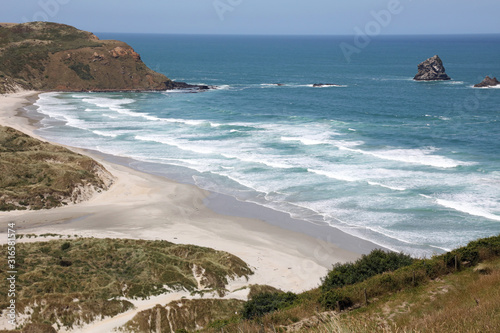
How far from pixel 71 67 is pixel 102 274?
366 ft

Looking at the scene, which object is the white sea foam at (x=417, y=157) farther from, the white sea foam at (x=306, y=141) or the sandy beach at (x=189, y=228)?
the sandy beach at (x=189, y=228)

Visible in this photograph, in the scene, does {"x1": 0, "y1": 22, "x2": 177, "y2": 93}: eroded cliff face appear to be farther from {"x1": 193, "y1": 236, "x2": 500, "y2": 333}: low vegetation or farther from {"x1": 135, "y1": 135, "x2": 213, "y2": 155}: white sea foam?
{"x1": 193, "y1": 236, "x2": 500, "y2": 333}: low vegetation

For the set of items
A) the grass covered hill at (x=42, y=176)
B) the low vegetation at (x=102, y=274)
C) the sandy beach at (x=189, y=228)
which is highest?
the grass covered hill at (x=42, y=176)

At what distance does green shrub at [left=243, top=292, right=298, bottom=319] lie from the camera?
896 inches

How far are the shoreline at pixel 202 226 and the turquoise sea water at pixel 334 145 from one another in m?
2.60

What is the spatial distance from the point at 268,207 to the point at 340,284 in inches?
769

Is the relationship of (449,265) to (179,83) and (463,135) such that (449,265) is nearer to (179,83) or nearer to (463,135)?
(463,135)

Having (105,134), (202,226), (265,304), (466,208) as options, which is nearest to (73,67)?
(105,134)

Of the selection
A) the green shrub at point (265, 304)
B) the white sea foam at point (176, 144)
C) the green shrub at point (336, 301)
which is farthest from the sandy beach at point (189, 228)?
the white sea foam at point (176, 144)

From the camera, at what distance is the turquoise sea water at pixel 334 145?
40.7 m

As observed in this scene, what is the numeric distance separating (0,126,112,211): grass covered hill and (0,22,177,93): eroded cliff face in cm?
7125

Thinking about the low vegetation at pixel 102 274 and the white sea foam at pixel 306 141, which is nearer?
the low vegetation at pixel 102 274

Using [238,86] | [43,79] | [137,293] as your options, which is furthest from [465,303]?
[43,79]

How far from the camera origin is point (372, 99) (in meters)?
101
